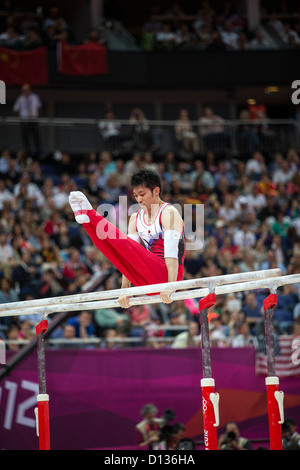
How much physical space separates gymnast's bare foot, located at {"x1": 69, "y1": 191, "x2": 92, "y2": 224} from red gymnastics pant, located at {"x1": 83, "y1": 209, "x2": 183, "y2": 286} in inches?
1.2

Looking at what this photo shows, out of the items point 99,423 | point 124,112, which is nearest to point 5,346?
point 99,423

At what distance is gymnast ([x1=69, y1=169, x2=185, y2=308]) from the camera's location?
16.0 ft

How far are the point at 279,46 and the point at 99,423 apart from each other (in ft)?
40.5

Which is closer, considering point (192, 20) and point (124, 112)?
point (124, 112)

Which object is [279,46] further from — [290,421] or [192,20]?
[290,421]

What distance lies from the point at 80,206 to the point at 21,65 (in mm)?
12004

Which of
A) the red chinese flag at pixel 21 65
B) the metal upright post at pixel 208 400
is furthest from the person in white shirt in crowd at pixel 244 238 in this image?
the metal upright post at pixel 208 400

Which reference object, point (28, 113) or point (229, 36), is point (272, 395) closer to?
point (28, 113)

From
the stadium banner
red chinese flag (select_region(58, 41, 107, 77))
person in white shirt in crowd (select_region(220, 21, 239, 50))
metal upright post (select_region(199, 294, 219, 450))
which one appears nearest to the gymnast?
metal upright post (select_region(199, 294, 219, 450))

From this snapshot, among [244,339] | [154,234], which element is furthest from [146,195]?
[244,339]

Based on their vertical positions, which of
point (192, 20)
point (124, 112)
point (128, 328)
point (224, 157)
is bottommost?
point (128, 328)

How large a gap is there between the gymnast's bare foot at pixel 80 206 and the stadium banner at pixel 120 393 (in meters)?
4.40

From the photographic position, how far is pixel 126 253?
5.03 meters
